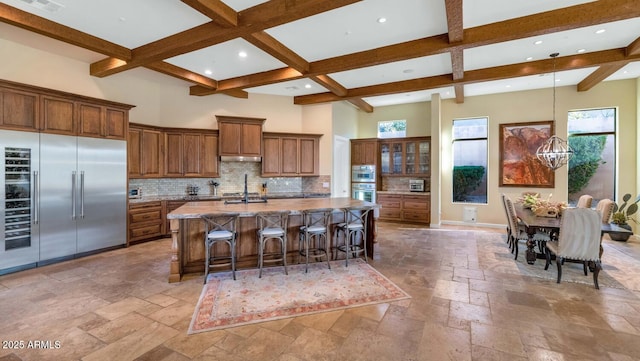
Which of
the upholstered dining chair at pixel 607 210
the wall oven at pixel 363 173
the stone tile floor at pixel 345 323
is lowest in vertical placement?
the stone tile floor at pixel 345 323

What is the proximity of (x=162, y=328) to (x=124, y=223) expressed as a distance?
135 inches

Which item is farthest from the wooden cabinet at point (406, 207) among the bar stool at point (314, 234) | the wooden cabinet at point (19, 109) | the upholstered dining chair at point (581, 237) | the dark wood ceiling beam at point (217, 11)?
the wooden cabinet at point (19, 109)

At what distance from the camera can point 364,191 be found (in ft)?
27.1

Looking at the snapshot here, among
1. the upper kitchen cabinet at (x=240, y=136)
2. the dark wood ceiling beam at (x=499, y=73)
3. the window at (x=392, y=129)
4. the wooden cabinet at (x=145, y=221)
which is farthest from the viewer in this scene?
the window at (x=392, y=129)

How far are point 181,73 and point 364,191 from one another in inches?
215

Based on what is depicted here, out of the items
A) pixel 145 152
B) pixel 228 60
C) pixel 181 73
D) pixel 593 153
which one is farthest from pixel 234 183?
pixel 593 153

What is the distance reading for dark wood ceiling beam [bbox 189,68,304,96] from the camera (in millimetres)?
5211

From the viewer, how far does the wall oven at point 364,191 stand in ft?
26.7

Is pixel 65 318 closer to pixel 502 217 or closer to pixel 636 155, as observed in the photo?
pixel 502 217

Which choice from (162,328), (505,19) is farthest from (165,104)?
(505,19)

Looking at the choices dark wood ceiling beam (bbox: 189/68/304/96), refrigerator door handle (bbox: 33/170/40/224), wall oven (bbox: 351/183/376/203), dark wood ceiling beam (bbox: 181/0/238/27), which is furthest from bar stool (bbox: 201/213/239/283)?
wall oven (bbox: 351/183/376/203)

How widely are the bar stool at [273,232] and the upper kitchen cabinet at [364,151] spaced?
461cm

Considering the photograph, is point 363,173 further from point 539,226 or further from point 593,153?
point 593,153

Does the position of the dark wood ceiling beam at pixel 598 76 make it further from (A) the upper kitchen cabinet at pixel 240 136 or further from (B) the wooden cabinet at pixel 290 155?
(A) the upper kitchen cabinet at pixel 240 136
